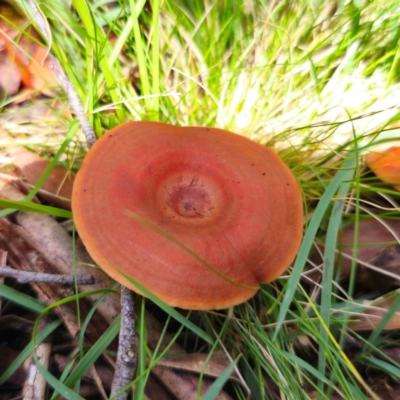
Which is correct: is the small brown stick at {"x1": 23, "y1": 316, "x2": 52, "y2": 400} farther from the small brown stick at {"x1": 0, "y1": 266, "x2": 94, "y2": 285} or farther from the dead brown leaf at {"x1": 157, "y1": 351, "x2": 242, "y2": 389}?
the dead brown leaf at {"x1": 157, "y1": 351, "x2": 242, "y2": 389}

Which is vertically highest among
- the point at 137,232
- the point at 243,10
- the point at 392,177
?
the point at 243,10

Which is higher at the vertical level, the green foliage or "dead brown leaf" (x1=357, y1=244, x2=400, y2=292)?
the green foliage

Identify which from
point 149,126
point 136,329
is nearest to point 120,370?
point 136,329

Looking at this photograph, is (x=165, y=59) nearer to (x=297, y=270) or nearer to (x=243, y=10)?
(x=243, y=10)

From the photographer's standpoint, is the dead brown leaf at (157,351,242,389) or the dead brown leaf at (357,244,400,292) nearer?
the dead brown leaf at (157,351,242,389)

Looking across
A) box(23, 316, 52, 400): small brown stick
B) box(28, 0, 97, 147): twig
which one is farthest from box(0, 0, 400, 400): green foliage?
box(23, 316, 52, 400): small brown stick

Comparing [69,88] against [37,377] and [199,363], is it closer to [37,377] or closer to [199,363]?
[37,377]

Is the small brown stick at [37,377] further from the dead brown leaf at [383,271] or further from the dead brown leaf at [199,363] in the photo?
the dead brown leaf at [383,271]
